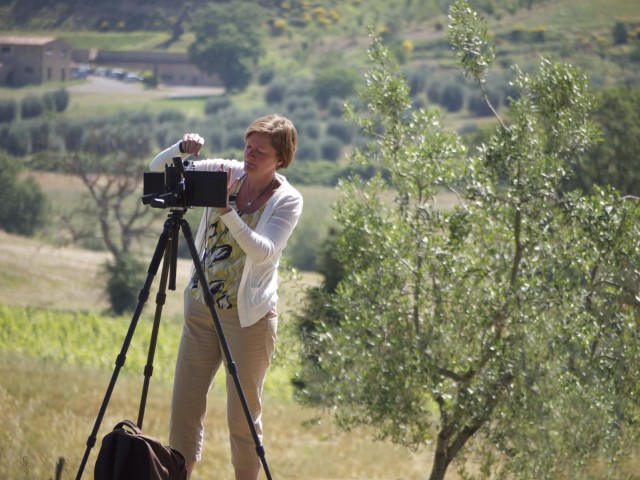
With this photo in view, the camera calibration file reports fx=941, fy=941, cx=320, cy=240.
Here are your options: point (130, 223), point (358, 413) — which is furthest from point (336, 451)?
point (130, 223)

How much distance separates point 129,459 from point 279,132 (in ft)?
4.42

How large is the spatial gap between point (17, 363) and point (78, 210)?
32.0 meters

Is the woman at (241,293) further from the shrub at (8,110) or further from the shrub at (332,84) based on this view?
the shrub at (332,84)

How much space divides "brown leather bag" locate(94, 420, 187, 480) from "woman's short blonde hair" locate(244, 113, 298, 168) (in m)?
1.20

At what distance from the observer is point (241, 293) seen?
3.62 meters

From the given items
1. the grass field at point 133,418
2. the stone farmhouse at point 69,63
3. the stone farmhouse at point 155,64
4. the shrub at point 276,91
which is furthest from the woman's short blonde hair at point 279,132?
the shrub at point 276,91

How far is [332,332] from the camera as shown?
6832mm

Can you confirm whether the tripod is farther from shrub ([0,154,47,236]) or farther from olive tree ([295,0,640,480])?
shrub ([0,154,47,236])

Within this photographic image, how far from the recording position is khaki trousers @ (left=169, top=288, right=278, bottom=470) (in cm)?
369

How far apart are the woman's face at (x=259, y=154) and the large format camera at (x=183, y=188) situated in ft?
0.80

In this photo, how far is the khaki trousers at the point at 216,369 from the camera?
369cm

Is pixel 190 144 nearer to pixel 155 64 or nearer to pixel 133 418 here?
pixel 133 418

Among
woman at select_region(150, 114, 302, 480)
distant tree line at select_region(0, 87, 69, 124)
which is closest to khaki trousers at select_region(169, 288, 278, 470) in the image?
woman at select_region(150, 114, 302, 480)

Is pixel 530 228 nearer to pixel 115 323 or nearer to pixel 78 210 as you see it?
pixel 115 323
